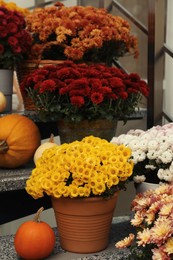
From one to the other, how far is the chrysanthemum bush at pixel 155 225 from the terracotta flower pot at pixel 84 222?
11 cm

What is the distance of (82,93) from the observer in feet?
5.83

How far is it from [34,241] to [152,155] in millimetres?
473

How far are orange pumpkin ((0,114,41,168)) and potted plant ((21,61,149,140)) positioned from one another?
9 centimetres

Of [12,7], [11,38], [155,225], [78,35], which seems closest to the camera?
[155,225]

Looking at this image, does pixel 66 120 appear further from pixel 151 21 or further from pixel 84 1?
pixel 84 1

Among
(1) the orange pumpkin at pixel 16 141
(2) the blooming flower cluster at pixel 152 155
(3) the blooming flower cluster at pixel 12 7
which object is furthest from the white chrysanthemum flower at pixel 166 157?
(3) the blooming flower cluster at pixel 12 7

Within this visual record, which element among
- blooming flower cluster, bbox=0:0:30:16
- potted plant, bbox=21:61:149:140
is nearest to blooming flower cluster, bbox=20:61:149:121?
potted plant, bbox=21:61:149:140

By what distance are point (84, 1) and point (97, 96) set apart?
6.35ft

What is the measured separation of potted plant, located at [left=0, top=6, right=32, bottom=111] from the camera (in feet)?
7.09

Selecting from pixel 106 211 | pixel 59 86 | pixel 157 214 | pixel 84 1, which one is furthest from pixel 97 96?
pixel 84 1

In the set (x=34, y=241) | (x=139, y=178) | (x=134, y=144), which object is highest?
(x=134, y=144)

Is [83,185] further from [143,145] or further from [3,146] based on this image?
[3,146]

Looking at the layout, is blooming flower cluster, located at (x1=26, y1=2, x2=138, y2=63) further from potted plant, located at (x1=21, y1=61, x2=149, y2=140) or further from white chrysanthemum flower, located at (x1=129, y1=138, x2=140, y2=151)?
white chrysanthemum flower, located at (x1=129, y1=138, x2=140, y2=151)

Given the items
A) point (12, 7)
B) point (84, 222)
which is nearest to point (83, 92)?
point (84, 222)
